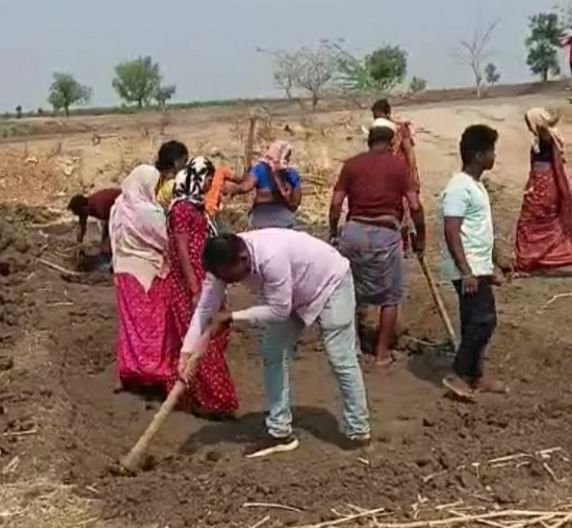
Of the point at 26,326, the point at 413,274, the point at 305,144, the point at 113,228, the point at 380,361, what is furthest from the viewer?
the point at 305,144

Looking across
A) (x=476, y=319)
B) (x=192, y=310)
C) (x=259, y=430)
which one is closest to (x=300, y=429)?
(x=259, y=430)

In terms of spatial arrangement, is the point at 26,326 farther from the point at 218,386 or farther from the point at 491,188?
the point at 491,188

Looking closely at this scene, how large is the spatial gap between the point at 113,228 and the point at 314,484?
9.84 feet

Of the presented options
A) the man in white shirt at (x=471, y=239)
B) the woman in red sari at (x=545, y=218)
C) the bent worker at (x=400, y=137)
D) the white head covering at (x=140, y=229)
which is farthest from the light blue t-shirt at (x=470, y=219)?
the woman in red sari at (x=545, y=218)

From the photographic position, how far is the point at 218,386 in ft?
25.8

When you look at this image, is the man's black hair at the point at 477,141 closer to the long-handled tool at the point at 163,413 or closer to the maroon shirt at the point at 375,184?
the maroon shirt at the point at 375,184

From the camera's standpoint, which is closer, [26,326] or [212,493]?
[212,493]

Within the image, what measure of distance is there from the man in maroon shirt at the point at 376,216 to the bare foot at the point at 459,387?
90cm

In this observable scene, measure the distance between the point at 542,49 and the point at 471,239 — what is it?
147 feet

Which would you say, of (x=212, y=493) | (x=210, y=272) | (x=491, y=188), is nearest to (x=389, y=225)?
(x=210, y=272)

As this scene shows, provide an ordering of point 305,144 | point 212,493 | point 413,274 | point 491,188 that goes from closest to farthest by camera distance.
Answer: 1. point 212,493
2. point 413,274
3. point 491,188
4. point 305,144

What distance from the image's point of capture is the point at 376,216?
8641 mm

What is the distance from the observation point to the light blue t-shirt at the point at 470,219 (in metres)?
7.63

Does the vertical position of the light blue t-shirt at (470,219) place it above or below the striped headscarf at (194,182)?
below
